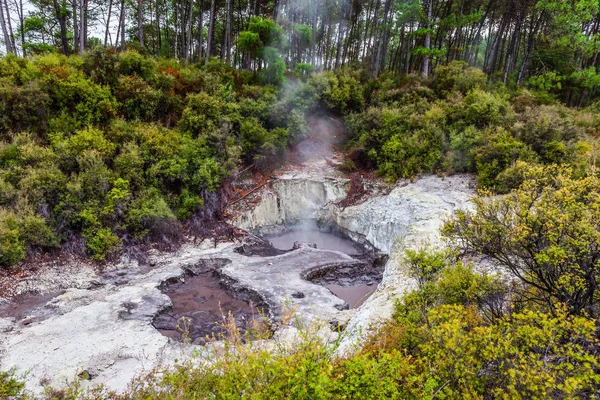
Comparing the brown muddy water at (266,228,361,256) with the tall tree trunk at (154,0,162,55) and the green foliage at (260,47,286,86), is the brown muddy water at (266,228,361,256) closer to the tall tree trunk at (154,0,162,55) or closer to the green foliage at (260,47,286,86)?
the green foliage at (260,47,286,86)

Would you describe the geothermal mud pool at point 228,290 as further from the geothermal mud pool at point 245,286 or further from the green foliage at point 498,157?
the green foliage at point 498,157

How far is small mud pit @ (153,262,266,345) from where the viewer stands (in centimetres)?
1157

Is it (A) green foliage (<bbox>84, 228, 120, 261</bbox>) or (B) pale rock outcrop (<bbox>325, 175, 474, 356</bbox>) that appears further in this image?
(A) green foliage (<bbox>84, 228, 120, 261</bbox>)

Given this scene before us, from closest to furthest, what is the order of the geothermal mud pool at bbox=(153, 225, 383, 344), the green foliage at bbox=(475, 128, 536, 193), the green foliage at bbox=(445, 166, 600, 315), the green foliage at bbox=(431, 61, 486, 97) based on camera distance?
the green foliage at bbox=(445, 166, 600, 315)
the geothermal mud pool at bbox=(153, 225, 383, 344)
the green foliage at bbox=(475, 128, 536, 193)
the green foliage at bbox=(431, 61, 486, 97)

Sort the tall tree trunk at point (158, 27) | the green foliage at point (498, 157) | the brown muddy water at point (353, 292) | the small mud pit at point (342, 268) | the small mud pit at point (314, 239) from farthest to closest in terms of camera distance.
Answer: the tall tree trunk at point (158, 27) < the small mud pit at point (314, 239) < the green foliage at point (498, 157) < the small mud pit at point (342, 268) < the brown muddy water at point (353, 292)

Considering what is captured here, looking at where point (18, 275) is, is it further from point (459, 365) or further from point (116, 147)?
point (459, 365)

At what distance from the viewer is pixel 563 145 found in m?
16.1

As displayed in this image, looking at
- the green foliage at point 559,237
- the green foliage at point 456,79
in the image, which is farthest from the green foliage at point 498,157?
the green foliage at point 559,237

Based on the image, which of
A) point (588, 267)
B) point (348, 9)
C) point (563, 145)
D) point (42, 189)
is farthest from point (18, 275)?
point (348, 9)

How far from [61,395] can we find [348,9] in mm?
38877

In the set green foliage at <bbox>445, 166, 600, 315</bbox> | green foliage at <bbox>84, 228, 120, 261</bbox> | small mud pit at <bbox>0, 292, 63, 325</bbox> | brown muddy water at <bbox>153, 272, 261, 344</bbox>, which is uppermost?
green foliage at <bbox>445, 166, 600, 315</bbox>

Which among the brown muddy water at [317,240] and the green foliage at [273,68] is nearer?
the brown muddy water at [317,240]

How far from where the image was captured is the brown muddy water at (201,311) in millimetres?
11578

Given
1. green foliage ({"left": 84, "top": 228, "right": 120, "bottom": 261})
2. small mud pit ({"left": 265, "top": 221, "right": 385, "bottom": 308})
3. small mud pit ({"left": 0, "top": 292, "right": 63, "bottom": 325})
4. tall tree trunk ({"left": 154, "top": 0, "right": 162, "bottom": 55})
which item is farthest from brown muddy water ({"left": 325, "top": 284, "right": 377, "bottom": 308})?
tall tree trunk ({"left": 154, "top": 0, "right": 162, "bottom": 55})
